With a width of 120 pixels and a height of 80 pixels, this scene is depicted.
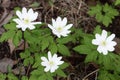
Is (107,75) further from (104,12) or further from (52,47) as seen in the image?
(104,12)

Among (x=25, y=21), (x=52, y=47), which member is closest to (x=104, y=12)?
(x=52, y=47)

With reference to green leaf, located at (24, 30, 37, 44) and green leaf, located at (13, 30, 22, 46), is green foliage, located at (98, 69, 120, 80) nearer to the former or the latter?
green leaf, located at (24, 30, 37, 44)

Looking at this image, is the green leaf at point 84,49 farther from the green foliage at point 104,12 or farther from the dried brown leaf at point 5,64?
the dried brown leaf at point 5,64

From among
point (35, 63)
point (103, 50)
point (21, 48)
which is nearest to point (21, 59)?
point (21, 48)

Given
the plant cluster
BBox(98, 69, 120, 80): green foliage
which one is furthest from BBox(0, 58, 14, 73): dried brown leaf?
BBox(98, 69, 120, 80): green foliage

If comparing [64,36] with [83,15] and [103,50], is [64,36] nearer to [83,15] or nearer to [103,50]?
[103,50]

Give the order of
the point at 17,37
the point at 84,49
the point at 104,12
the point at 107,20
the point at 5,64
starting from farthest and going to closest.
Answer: the point at 104,12
the point at 107,20
the point at 5,64
the point at 84,49
the point at 17,37
